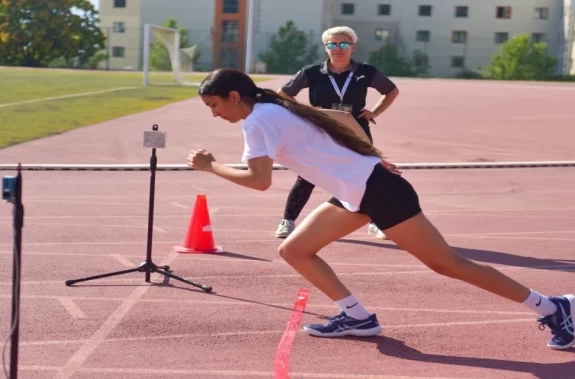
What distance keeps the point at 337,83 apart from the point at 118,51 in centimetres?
8314

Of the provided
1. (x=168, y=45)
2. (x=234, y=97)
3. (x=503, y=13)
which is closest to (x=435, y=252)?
(x=234, y=97)

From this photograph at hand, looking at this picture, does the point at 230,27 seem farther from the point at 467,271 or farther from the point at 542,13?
the point at 467,271

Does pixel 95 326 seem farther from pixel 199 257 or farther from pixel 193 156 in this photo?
pixel 199 257

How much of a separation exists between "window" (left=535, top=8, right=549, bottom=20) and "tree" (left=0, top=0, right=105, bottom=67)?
143 ft

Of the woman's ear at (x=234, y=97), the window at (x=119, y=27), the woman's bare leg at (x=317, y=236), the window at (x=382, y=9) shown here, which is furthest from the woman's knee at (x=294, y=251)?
the window at (x=382, y=9)

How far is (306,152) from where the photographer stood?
202 inches

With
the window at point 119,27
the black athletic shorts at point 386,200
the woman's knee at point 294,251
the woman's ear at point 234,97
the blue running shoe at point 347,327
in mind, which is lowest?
the blue running shoe at point 347,327

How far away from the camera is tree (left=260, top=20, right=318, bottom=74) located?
83.3 meters

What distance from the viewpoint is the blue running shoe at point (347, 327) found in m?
5.77

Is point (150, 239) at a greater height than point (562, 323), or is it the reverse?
point (150, 239)

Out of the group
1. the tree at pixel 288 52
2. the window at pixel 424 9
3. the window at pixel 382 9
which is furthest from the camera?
the window at pixel 382 9

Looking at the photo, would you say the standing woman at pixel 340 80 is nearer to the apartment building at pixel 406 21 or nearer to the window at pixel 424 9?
the apartment building at pixel 406 21

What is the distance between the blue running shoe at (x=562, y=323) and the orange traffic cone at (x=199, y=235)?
350 cm

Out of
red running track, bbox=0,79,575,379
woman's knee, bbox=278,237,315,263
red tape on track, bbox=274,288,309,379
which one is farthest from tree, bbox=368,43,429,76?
woman's knee, bbox=278,237,315,263
